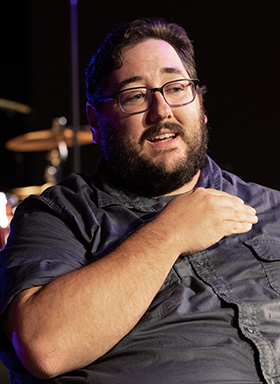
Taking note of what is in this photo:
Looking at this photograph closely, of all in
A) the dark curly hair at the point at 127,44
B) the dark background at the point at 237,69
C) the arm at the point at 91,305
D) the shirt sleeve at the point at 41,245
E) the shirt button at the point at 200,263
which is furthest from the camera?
the dark background at the point at 237,69

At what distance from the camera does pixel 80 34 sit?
431 cm

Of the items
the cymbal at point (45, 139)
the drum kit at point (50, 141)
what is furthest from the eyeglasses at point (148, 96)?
the cymbal at point (45, 139)

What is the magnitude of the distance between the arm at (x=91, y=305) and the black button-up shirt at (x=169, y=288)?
0.21 feet

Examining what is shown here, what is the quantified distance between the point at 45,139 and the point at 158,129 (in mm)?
2858

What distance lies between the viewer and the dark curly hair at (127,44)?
1478mm

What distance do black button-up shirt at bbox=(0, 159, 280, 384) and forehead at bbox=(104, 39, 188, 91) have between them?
319 mm

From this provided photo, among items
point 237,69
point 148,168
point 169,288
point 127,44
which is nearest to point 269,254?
point 169,288

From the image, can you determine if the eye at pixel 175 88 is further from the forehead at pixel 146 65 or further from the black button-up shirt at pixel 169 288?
the black button-up shirt at pixel 169 288

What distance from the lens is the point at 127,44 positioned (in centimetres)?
148

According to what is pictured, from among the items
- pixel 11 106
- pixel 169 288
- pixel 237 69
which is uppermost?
pixel 237 69

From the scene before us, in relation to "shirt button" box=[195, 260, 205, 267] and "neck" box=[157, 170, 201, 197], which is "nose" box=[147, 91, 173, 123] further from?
"shirt button" box=[195, 260, 205, 267]

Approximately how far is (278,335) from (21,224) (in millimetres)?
657

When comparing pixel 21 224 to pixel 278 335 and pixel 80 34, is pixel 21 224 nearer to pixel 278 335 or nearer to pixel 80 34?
pixel 278 335

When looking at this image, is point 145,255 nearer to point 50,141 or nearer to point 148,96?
point 148,96
